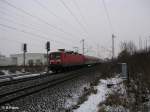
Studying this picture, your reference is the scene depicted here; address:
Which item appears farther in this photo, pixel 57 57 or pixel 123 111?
pixel 57 57

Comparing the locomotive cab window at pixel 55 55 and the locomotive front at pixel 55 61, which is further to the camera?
the locomotive cab window at pixel 55 55

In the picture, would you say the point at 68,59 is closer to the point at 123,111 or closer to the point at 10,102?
the point at 10,102

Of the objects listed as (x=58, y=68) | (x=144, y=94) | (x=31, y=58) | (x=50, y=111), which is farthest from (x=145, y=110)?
(x=31, y=58)

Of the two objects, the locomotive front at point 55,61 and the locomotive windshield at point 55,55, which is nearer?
the locomotive front at point 55,61

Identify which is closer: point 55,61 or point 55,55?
point 55,61

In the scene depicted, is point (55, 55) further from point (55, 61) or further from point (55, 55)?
point (55, 61)

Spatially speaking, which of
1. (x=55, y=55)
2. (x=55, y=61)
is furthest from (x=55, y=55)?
(x=55, y=61)

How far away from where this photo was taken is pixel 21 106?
858cm

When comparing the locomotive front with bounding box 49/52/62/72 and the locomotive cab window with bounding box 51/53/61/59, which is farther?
the locomotive cab window with bounding box 51/53/61/59

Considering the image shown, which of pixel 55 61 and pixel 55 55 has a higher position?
pixel 55 55

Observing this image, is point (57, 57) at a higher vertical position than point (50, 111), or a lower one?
higher

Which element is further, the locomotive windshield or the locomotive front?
the locomotive windshield

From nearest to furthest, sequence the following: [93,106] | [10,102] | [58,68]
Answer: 1. [93,106]
2. [10,102]
3. [58,68]

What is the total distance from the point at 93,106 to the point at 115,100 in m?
0.88
